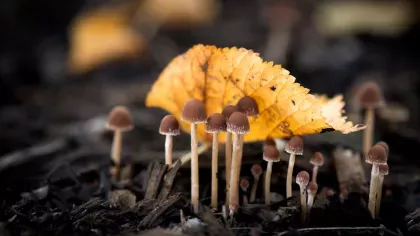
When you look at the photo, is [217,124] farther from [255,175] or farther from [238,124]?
[255,175]

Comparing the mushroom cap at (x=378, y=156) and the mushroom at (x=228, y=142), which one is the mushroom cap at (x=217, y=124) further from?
the mushroom cap at (x=378, y=156)

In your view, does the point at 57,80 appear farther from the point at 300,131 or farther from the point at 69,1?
the point at 300,131

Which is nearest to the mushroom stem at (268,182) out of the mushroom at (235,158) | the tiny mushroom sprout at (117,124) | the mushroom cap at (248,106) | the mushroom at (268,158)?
the mushroom at (268,158)

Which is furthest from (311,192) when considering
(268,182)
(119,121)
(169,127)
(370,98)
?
(119,121)

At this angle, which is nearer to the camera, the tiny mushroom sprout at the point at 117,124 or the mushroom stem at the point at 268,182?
the mushroom stem at the point at 268,182

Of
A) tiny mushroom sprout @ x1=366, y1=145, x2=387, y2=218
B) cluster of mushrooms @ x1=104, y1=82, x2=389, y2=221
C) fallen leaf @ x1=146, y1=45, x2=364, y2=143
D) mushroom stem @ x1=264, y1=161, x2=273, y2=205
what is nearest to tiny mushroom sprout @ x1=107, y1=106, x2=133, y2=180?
fallen leaf @ x1=146, y1=45, x2=364, y2=143

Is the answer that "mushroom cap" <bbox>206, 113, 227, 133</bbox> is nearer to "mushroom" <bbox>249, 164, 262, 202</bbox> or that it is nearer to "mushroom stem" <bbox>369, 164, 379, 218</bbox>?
"mushroom" <bbox>249, 164, 262, 202</bbox>
